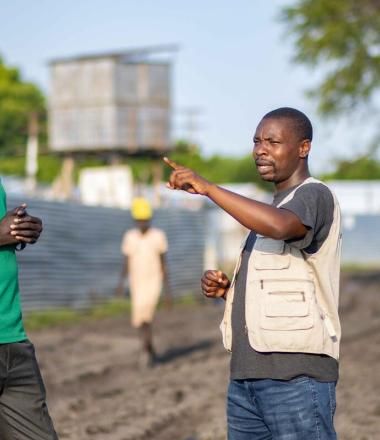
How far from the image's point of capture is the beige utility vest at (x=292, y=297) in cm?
406

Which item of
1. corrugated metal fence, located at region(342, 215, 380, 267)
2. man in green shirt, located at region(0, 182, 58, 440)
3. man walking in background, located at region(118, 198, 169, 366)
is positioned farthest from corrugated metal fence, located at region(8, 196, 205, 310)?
corrugated metal fence, located at region(342, 215, 380, 267)

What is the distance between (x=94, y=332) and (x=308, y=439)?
1226 centimetres

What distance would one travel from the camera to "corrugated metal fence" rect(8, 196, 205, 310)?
57.6 ft

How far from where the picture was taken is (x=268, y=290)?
4.10m

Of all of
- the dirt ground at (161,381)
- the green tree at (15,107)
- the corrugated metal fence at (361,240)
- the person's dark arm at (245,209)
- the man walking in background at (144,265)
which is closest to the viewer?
the person's dark arm at (245,209)

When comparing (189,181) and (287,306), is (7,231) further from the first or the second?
(287,306)

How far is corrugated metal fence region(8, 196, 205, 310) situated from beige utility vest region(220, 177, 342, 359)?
12.0 meters

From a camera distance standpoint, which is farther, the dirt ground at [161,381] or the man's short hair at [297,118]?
the dirt ground at [161,381]

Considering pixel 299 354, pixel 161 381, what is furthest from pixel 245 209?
pixel 161 381

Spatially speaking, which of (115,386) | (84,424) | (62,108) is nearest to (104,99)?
(62,108)

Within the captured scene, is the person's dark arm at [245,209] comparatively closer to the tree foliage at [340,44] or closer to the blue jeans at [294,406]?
the blue jeans at [294,406]

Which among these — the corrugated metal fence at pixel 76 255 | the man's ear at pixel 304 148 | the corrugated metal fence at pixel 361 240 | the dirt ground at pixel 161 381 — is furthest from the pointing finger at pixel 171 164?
the corrugated metal fence at pixel 361 240

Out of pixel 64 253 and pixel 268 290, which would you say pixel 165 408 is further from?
pixel 64 253

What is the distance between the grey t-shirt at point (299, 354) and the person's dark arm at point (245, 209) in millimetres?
90
